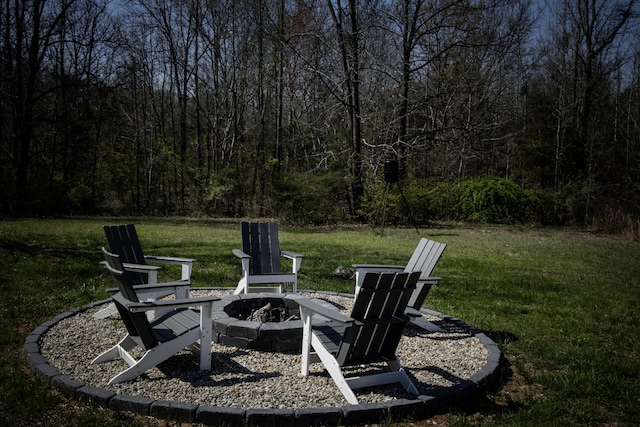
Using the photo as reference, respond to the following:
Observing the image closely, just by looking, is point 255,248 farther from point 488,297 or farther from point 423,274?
point 488,297

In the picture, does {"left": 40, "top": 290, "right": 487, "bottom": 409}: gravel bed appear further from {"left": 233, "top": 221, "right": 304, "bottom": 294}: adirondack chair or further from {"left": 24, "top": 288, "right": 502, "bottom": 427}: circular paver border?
{"left": 233, "top": 221, "right": 304, "bottom": 294}: adirondack chair

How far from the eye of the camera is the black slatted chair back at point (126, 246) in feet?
17.6

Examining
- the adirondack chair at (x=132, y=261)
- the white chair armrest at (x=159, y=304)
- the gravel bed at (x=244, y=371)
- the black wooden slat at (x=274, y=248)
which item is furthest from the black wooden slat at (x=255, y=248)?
the white chair armrest at (x=159, y=304)

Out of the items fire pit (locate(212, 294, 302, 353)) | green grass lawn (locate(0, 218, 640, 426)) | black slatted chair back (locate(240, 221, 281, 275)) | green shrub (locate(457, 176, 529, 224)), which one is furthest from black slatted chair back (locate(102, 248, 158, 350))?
green shrub (locate(457, 176, 529, 224))

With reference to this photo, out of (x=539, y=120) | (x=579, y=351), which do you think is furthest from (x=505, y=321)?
(x=539, y=120)

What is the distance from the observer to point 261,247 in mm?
6504

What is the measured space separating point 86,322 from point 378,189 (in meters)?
13.1

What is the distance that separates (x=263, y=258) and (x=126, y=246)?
1732 millimetres

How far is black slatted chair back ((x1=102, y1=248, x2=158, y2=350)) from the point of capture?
3.65 meters

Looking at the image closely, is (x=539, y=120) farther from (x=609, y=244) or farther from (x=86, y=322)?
(x=86, y=322)

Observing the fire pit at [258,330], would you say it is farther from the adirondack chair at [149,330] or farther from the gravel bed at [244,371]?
the adirondack chair at [149,330]

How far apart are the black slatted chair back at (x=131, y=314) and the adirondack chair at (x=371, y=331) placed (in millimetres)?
1285

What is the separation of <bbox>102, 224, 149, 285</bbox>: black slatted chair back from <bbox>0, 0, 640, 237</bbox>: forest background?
11.8 meters

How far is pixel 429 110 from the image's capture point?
22453mm
